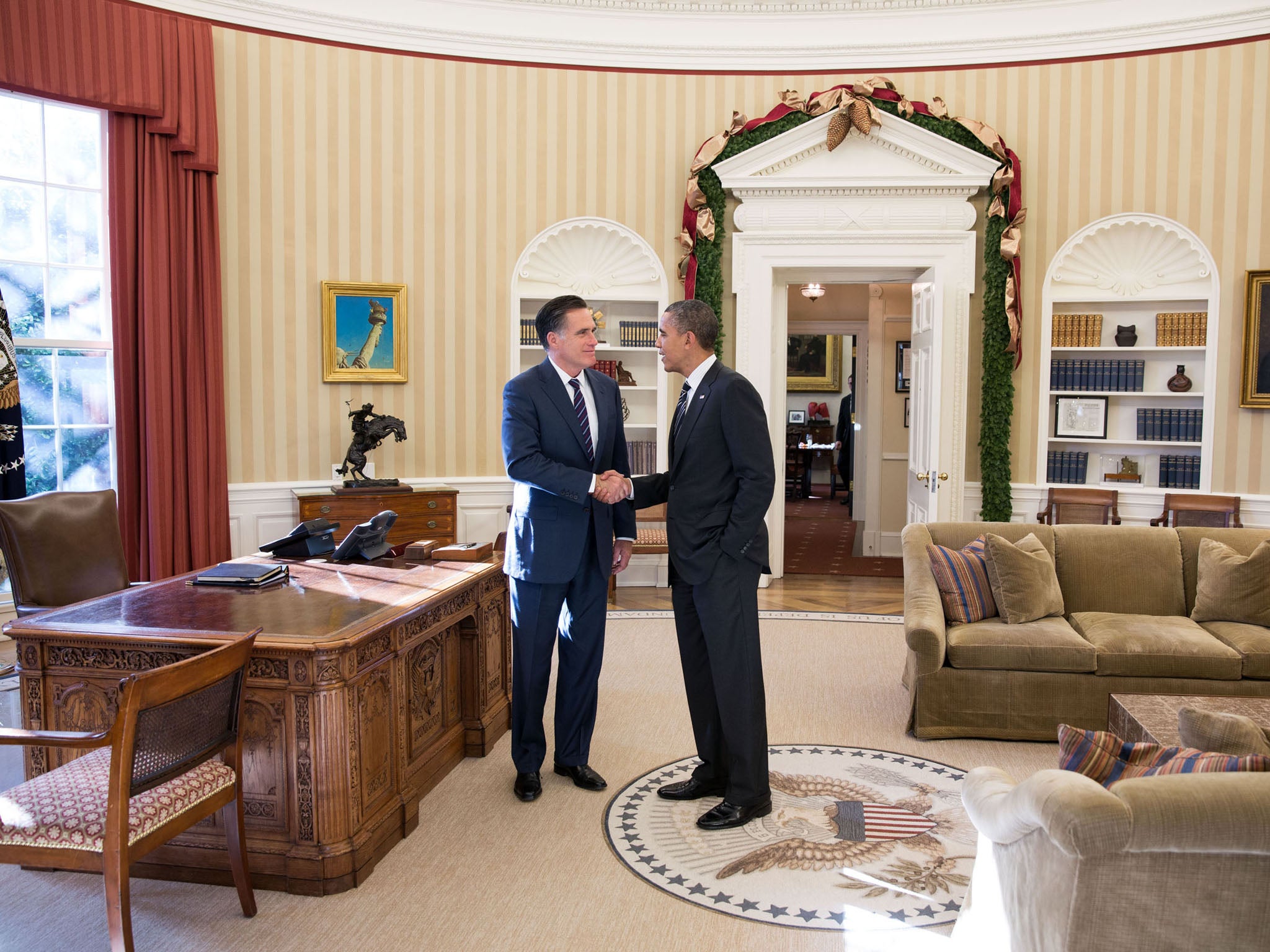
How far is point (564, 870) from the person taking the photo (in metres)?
3.17

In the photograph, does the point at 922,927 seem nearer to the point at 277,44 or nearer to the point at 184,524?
the point at 184,524

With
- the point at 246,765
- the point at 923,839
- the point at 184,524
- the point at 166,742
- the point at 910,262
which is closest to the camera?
the point at 166,742

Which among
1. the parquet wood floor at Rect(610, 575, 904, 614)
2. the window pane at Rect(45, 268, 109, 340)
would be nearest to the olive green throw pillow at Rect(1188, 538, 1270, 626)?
the parquet wood floor at Rect(610, 575, 904, 614)

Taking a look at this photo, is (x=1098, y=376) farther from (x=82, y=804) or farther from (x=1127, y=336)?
(x=82, y=804)

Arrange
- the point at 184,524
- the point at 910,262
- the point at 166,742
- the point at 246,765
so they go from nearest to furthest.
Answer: the point at 166,742 → the point at 246,765 → the point at 184,524 → the point at 910,262

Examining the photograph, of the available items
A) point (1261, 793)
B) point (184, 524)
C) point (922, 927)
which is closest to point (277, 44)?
point (184, 524)

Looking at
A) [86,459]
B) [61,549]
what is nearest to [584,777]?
[61,549]

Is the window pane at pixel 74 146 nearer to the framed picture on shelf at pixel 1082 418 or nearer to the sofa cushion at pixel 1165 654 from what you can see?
the sofa cushion at pixel 1165 654

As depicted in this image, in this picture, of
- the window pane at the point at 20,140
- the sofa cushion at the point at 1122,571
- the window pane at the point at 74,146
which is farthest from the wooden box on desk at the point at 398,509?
the sofa cushion at the point at 1122,571

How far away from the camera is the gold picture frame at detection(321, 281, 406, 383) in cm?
729

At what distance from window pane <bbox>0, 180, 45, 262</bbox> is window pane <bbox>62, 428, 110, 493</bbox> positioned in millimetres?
1140

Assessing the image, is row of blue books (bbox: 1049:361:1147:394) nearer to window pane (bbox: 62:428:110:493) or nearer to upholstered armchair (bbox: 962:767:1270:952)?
upholstered armchair (bbox: 962:767:1270:952)

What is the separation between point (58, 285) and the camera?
254 inches

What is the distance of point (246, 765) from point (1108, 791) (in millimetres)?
2406
